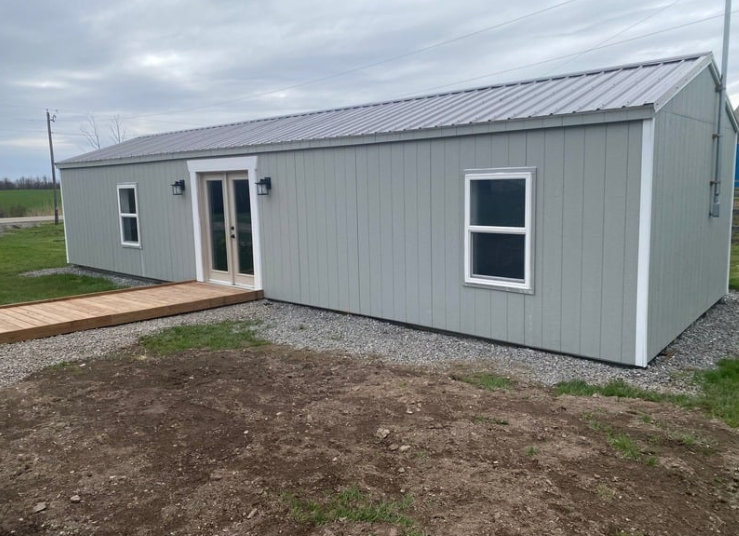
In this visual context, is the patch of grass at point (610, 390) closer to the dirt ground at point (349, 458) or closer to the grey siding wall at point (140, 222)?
the dirt ground at point (349, 458)

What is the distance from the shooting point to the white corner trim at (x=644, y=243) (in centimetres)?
516

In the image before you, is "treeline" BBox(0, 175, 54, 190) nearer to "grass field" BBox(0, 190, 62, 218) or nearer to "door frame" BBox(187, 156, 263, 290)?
"grass field" BBox(0, 190, 62, 218)

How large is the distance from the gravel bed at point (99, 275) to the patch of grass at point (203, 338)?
13.5 ft

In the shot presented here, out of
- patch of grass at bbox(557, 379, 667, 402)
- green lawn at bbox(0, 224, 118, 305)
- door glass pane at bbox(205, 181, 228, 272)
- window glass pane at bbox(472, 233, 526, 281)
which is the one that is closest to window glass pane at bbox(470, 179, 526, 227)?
window glass pane at bbox(472, 233, 526, 281)

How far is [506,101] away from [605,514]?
519cm

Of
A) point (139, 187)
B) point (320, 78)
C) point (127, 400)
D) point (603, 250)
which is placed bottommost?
point (127, 400)

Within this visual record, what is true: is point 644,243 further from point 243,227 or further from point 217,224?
point 217,224

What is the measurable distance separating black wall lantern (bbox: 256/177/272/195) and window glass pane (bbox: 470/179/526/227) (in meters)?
3.45

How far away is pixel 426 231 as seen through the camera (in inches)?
271

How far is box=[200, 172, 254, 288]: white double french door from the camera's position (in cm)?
929

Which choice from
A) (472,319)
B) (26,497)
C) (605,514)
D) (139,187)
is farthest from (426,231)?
(139,187)

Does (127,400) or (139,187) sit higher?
(139,187)

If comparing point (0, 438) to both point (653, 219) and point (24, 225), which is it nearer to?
point (653, 219)

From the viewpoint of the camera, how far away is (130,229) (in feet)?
37.8
